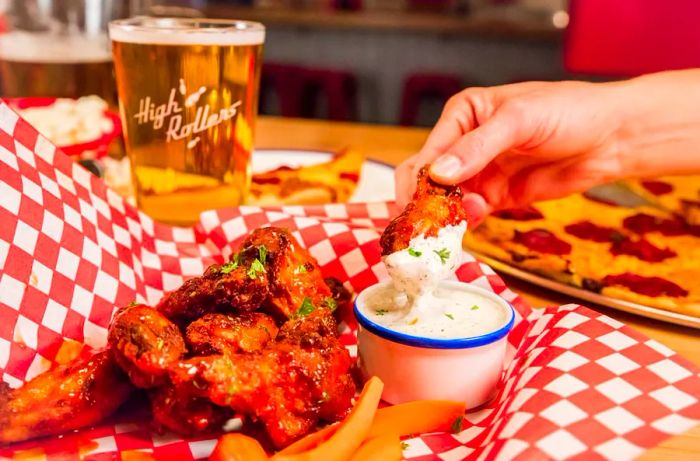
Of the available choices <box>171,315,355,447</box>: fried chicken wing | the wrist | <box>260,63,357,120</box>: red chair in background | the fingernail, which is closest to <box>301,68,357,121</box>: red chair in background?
<box>260,63,357,120</box>: red chair in background

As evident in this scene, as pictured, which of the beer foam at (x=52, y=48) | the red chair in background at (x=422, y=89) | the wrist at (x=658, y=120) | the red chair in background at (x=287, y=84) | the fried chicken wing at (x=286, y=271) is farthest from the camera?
the red chair in background at (x=287, y=84)

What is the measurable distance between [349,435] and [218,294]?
1.28 ft

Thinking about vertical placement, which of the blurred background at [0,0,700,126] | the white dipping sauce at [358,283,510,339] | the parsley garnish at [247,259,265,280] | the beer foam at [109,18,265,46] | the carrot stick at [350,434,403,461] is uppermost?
the beer foam at [109,18,265,46]

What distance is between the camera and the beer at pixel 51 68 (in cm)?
317

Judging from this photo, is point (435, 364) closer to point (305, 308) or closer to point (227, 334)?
point (305, 308)

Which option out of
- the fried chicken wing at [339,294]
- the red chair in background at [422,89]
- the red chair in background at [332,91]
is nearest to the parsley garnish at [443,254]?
the fried chicken wing at [339,294]

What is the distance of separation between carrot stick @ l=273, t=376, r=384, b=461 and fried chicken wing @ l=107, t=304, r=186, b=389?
24 cm

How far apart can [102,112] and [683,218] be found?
2096 mm

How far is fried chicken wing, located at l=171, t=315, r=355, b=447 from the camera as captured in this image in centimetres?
123

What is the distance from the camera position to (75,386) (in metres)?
1.33

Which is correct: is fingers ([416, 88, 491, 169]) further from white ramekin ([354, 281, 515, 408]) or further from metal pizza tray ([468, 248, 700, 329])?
white ramekin ([354, 281, 515, 408])

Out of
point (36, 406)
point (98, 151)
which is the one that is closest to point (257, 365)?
point (36, 406)

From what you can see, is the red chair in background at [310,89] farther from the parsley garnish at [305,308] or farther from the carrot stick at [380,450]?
the carrot stick at [380,450]

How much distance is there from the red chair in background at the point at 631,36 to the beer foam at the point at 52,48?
3.81 metres
